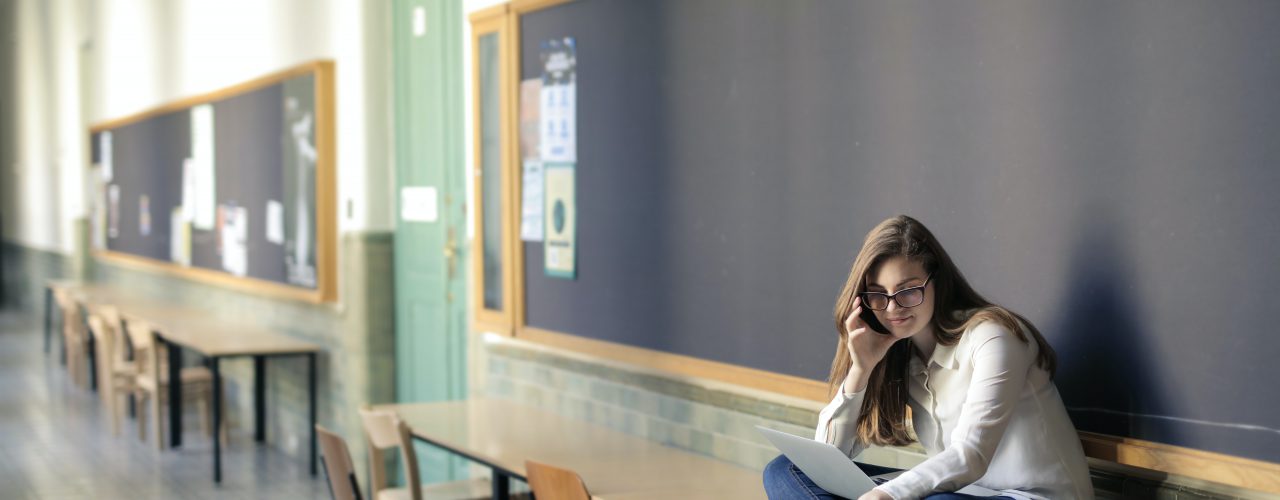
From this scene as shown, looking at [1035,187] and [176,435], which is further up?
[1035,187]

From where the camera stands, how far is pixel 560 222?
182 inches

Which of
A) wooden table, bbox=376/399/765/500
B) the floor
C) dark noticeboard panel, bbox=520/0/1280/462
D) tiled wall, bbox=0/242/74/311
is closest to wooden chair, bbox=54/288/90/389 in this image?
the floor

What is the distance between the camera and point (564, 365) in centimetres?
475

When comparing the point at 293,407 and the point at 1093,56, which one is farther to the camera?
the point at 293,407

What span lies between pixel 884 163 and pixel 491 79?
7.82 feet

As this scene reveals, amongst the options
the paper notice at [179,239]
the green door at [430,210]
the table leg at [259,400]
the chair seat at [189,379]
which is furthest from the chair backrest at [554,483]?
the paper notice at [179,239]

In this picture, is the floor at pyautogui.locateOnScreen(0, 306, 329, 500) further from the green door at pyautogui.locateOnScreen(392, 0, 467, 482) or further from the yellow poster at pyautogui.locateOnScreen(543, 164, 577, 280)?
the yellow poster at pyautogui.locateOnScreen(543, 164, 577, 280)

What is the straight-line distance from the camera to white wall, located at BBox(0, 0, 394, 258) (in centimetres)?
672

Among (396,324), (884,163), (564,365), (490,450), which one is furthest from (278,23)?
(884,163)

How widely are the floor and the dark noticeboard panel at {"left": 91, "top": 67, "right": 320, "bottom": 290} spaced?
1.13 meters

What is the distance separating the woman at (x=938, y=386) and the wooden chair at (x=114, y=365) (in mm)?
6957

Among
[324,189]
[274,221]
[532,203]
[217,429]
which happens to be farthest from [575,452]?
[274,221]

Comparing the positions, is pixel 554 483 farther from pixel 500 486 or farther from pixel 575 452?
pixel 500 486

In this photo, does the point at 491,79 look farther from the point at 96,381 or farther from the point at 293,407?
the point at 96,381
